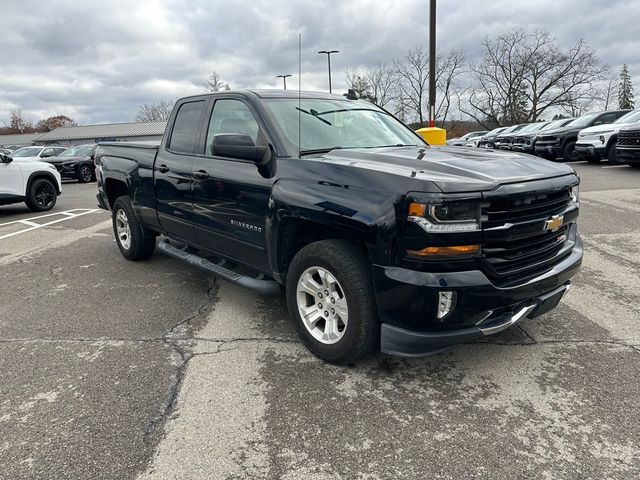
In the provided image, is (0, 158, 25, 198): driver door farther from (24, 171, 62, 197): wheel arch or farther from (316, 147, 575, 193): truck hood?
(316, 147, 575, 193): truck hood

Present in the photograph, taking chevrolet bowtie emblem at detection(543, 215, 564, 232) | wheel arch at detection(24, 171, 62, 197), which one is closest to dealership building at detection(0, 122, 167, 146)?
wheel arch at detection(24, 171, 62, 197)

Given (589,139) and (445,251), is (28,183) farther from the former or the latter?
(589,139)

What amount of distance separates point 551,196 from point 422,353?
1.27m

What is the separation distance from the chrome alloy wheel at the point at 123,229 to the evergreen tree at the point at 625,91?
81269mm

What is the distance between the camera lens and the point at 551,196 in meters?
2.99

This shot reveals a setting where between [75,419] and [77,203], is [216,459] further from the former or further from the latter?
[77,203]

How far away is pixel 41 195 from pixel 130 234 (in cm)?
686

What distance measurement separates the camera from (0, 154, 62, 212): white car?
33.7 ft

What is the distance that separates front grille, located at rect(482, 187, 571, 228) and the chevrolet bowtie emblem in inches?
1.1

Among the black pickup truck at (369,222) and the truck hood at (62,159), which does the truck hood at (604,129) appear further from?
the truck hood at (62,159)

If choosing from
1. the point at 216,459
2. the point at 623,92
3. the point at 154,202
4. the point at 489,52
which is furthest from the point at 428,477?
the point at 623,92

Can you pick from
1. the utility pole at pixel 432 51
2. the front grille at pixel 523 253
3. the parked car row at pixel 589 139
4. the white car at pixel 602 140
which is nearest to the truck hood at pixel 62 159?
the utility pole at pixel 432 51

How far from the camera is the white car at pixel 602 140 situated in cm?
1403

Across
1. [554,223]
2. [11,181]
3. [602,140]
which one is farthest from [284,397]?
[602,140]
